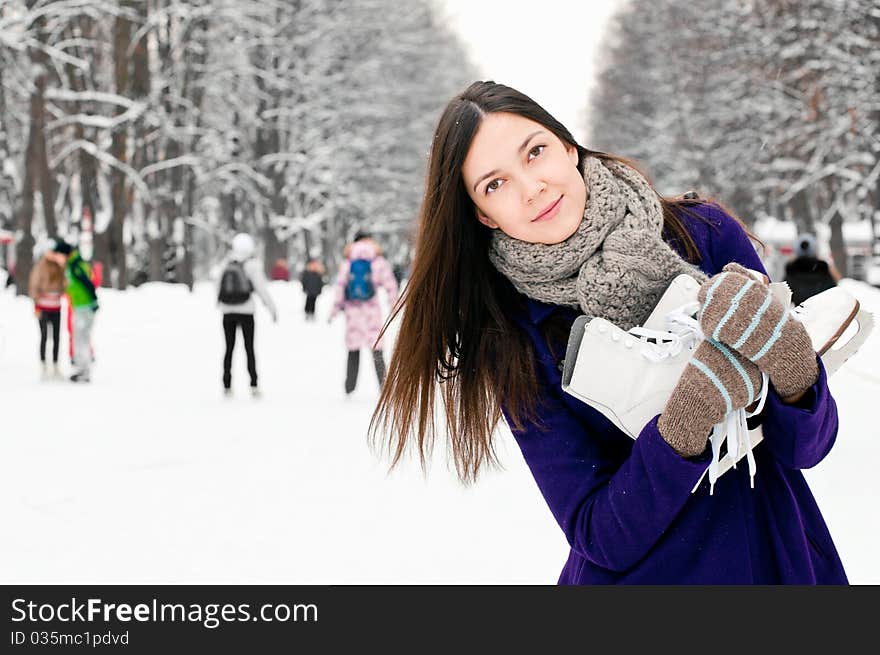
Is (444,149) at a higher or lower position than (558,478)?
higher

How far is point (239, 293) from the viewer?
12.5 metres

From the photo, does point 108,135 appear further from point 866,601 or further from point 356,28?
point 866,601

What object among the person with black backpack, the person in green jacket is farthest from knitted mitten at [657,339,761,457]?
the person in green jacket

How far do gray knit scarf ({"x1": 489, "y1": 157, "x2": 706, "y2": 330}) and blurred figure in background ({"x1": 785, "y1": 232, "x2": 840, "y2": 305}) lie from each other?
302 inches

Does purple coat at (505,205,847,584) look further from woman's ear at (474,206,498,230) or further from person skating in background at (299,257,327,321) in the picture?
person skating in background at (299,257,327,321)

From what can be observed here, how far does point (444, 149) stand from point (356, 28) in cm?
4118

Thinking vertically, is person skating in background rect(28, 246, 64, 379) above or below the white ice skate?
below

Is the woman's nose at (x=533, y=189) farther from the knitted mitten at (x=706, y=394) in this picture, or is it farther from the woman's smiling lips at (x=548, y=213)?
the knitted mitten at (x=706, y=394)

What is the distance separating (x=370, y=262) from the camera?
1293 cm

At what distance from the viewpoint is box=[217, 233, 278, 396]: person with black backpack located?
1249 cm

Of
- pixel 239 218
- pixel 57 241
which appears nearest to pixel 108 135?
pixel 57 241

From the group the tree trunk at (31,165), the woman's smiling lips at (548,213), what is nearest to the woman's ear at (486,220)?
→ the woman's smiling lips at (548,213)

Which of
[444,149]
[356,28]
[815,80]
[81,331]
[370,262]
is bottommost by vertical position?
[81,331]

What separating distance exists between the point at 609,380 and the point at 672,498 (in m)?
0.21
